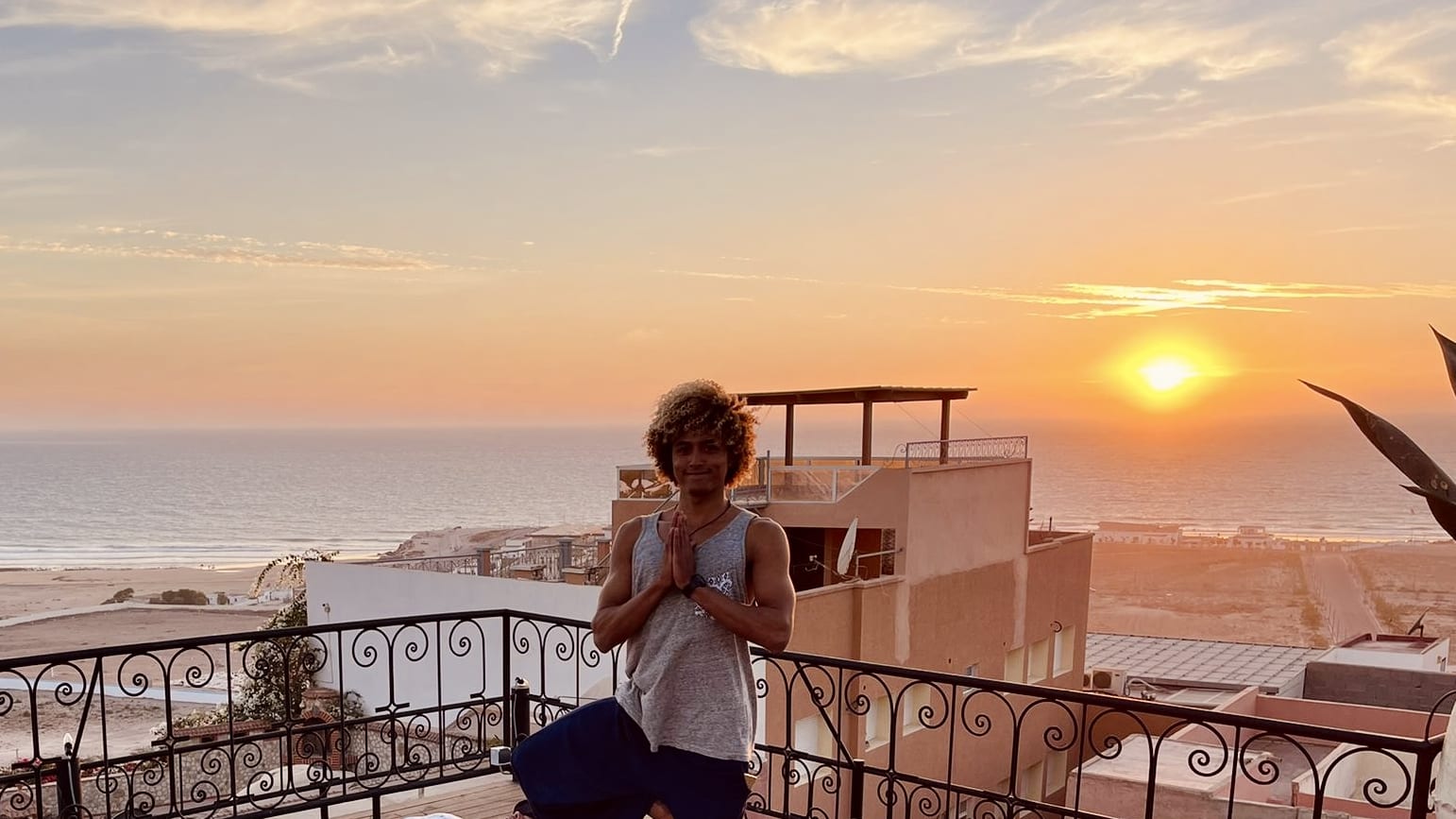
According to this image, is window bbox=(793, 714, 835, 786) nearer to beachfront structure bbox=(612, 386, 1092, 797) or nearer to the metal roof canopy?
beachfront structure bbox=(612, 386, 1092, 797)

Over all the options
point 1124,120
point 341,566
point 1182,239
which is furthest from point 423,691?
point 1182,239

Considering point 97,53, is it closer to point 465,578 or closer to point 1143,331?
point 465,578

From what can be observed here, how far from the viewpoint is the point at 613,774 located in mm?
2721

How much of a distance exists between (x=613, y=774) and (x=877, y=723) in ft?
43.7

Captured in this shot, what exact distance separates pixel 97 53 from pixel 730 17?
8986 millimetres

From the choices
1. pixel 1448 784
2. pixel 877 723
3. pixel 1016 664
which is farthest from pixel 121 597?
pixel 1448 784

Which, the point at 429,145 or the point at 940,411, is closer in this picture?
the point at 429,145

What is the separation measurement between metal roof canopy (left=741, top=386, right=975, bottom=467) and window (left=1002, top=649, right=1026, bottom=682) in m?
4.21

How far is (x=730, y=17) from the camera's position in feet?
29.8

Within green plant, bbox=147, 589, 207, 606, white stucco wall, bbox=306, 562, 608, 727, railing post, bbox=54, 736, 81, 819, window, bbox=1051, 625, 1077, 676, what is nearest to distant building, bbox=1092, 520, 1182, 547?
window, bbox=1051, 625, 1077, 676

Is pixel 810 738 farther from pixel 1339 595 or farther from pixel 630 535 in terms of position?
pixel 1339 595

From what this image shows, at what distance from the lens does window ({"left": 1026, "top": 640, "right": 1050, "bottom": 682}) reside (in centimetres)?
1936

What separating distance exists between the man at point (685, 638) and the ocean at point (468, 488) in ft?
138

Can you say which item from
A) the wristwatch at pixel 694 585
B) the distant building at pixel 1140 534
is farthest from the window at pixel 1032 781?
the distant building at pixel 1140 534
